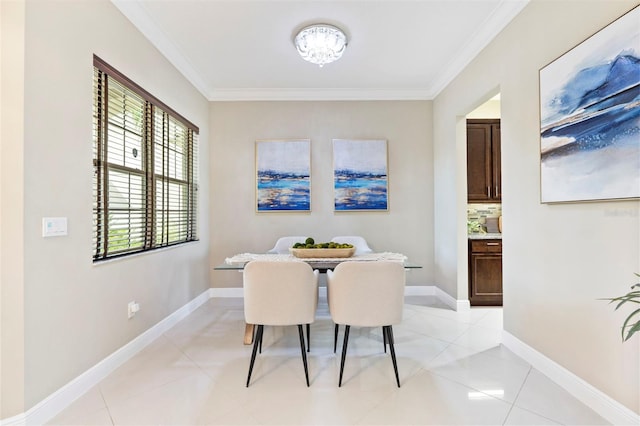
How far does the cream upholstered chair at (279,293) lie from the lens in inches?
83.4

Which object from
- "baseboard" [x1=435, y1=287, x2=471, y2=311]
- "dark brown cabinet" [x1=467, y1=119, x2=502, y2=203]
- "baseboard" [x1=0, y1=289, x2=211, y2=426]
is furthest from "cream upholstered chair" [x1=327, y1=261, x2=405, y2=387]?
"dark brown cabinet" [x1=467, y1=119, x2=502, y2=203]

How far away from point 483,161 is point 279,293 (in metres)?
3.34

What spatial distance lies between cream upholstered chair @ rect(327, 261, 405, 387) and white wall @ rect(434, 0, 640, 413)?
1.08 metres

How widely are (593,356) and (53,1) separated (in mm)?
A: 3809

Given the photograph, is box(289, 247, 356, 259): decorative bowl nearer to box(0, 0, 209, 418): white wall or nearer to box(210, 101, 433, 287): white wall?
box(0, 0, 209, 418): white wall

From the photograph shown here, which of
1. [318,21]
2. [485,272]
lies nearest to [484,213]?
[485,272]

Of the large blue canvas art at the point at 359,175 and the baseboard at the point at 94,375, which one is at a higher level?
the large blue canvas art at the point at 359,175

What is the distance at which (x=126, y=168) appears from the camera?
8.43 feet

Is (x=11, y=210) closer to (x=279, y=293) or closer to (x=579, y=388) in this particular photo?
(x=279, y=293)

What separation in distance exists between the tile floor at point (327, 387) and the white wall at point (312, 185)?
5.12 feet

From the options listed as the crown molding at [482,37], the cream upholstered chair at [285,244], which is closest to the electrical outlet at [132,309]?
the cream upholstered chair at [285,244]

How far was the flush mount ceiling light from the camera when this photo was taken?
2.86m

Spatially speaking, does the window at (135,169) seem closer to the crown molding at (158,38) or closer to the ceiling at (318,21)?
the crown molding at (158,38)

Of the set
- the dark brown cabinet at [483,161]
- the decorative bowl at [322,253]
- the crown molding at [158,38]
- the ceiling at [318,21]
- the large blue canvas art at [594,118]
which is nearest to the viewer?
the large blue canvas art at [594,118]
